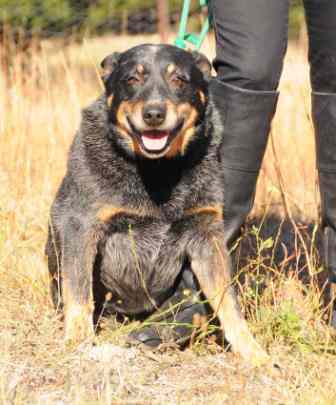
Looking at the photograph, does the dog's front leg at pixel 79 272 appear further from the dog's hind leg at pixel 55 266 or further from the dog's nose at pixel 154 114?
the dog's nose at pixel 154 114

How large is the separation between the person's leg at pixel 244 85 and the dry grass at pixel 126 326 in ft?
0.64

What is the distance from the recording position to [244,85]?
2939 mm

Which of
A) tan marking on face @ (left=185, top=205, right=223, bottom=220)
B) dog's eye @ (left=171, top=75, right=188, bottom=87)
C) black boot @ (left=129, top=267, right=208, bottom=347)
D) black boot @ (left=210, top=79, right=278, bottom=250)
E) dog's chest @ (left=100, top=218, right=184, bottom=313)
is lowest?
black boot @ (left=129, top=267, right=208, bottom=347)

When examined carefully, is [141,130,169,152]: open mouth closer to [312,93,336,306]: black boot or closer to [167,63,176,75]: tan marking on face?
[167,63,176,75]: tan marking on face

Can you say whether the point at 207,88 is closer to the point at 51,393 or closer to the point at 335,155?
the point at 335,155

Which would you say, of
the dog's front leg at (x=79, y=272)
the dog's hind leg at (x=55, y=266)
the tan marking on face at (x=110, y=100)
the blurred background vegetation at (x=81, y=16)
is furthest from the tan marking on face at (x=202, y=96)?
the blurred background vegetation at (x=81, y=16)

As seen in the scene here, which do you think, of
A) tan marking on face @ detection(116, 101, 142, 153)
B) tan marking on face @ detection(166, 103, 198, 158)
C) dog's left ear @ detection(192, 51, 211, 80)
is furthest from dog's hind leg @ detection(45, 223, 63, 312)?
dog's left ear @ detection(192, 51, 211, 80)

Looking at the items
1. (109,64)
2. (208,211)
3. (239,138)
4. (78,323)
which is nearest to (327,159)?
(239,138)

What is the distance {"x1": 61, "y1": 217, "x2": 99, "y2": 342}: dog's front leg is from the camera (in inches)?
118

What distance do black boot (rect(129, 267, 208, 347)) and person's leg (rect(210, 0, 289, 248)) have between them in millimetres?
271

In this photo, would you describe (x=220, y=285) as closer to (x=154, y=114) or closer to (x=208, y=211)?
(x=208, y=211)

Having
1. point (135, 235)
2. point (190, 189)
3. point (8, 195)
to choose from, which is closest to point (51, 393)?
point (135, 235)

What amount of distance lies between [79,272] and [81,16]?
4.23m

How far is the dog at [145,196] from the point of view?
9.84 ft
